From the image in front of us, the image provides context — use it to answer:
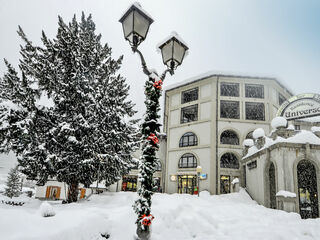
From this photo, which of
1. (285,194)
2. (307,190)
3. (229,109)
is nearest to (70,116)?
(285,194)

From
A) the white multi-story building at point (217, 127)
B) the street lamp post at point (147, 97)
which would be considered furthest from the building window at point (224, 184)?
the street lamp post at point (147, 97)

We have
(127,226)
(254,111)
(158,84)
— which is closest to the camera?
(158,84)

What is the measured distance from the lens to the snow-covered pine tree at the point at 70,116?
9836mm

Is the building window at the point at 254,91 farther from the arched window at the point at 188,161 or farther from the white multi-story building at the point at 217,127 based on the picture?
the arched window at the point at 188,161

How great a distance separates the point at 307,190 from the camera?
13.1 meters

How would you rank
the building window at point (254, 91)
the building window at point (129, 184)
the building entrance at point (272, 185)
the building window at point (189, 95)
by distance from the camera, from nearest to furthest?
the building entrance at point (272, 185) → the building window at point (254, 91) → the building window at point (189, 95) → the building window at point (129, 184)

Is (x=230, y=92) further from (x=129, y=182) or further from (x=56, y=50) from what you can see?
(x=56, y=50)

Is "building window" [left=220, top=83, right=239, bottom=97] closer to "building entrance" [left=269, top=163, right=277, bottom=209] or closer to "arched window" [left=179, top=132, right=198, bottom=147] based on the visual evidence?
"arched window" [left=179, top=132, right=198, bottom=147]

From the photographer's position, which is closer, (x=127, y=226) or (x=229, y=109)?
(x=127, y=226)

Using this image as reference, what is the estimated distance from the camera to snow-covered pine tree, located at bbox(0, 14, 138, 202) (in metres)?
9.84

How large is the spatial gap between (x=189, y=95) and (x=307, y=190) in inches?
798

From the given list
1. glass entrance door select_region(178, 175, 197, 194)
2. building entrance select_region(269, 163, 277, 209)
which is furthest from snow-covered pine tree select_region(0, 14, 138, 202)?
glass entrance door select_region(178, 175, 197, 194)

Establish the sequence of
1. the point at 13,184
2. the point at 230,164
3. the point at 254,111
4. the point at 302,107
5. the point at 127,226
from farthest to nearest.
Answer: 1. the point at 13,184
2. the point at 254,111
3. the point at 230,164
4. the point at 302,107
5. the point at 127,226

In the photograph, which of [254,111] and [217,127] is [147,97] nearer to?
[217,127]
